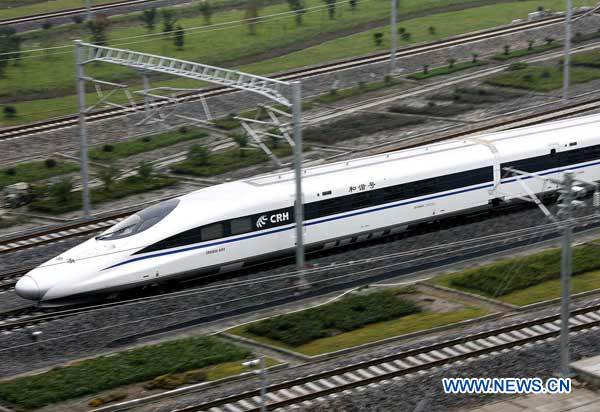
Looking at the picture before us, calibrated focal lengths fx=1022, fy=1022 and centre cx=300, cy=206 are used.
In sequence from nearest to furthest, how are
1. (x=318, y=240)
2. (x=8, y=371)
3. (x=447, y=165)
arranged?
(x=8, y=371), (x=318, y=240), (x=447, y=165)

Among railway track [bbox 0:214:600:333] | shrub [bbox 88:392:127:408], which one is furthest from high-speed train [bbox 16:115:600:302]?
shrub [bbox 88:392:127:408]

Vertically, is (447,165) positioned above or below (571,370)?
above

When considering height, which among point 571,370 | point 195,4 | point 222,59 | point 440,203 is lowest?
point 571,370

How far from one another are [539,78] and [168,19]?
2733 cm

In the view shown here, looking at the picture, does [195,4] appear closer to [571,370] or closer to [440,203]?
[440,203]

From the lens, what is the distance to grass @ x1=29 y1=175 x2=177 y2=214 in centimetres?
4469

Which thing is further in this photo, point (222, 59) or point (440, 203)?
point (222, 59)

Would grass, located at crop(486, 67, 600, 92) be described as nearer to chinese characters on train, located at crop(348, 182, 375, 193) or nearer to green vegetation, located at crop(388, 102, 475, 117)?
green vegetation, located at crop(388, 102, 475, 117)

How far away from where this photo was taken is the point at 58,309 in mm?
33094

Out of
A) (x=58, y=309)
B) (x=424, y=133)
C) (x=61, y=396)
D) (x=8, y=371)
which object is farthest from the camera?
(x=424, y=133)

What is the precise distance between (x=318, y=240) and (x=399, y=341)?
7299 mm

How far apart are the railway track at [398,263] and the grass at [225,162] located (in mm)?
13397

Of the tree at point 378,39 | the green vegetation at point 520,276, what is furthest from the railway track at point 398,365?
the tree at point 378,39

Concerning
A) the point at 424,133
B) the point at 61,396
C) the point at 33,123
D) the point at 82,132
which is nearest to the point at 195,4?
the point at 33,123
